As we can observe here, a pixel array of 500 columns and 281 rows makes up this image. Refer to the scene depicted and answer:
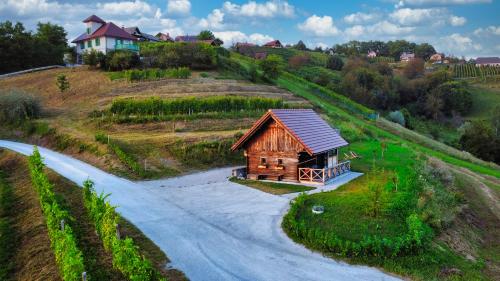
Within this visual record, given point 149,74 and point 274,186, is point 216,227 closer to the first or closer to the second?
point 274,186

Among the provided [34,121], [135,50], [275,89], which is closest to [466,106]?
[275,89]

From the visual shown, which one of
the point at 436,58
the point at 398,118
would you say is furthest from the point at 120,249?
the point at 436,58

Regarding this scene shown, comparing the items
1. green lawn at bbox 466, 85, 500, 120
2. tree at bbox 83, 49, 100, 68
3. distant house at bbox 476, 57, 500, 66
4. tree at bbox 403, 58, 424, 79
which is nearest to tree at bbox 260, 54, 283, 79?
tree at bbox 83, 49, 100, 68

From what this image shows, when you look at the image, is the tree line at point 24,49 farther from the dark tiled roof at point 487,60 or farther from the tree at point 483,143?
the dark tiled roof at point 487,60

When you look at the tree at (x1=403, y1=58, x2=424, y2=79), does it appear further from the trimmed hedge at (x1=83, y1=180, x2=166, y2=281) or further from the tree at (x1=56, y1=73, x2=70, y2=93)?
the trimmed hedge at (x1=83, y1=180, x2=166, y2=281)

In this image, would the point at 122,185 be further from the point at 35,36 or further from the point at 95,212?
the point at 35,36

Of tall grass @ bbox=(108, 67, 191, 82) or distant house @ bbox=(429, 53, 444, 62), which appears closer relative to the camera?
tall grass @ bbox=(108, 67, 191, 82)
